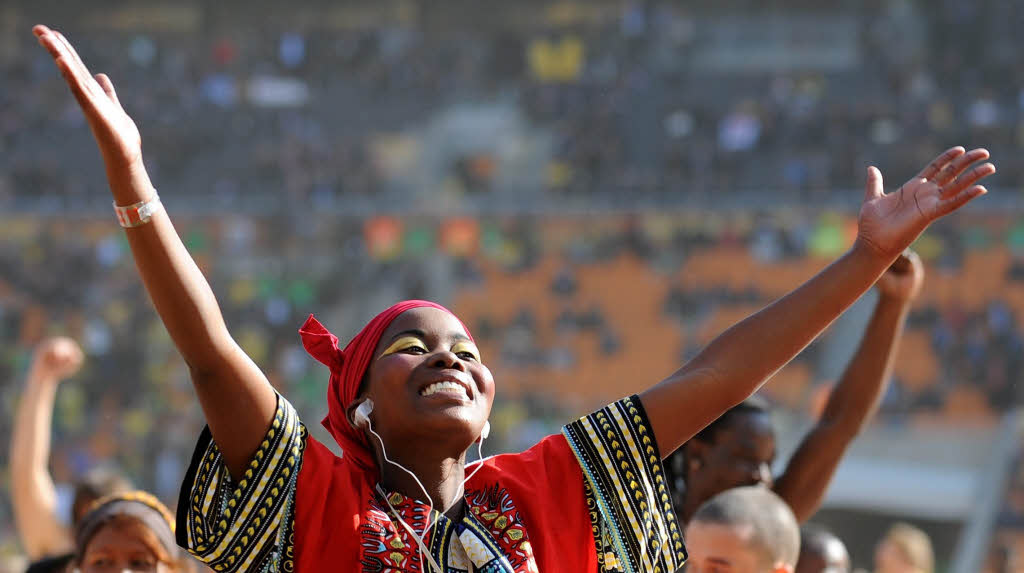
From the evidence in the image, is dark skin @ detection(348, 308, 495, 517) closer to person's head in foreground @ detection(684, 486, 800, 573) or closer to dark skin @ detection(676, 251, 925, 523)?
person's head in foreground @ detection(684, 486, 800, 573)

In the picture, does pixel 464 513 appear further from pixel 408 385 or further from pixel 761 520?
pixel 761 520

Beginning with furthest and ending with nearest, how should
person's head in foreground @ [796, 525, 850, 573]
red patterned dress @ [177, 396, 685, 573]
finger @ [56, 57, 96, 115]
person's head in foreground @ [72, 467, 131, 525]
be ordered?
person's head in foreground @ [72, 467, 131, 525], person's head in foreground @ [796, 525, 850, 573], red patterned dress @ [177, 396, 685, 573], finger @ [56, 57, 96, 115]

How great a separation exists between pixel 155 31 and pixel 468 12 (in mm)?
5419

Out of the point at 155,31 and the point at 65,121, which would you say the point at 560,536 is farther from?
the point at 155,31

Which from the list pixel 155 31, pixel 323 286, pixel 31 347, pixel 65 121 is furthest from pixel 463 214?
pixel 155 31

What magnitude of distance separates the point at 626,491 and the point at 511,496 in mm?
179

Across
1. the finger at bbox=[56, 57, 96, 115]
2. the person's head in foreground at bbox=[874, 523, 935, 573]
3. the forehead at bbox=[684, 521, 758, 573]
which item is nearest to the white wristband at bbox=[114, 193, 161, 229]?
the finger at bbox=[56, 57, 96, 115]

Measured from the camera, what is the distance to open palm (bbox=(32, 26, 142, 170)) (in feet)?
6.35

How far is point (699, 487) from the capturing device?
10.0 ft

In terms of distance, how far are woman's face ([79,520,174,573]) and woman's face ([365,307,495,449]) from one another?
2.92 feet

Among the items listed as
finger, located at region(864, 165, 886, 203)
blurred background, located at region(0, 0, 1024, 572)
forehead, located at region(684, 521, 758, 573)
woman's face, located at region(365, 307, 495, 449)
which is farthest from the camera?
blurred background, located at region(0, 0, 1024, 572)

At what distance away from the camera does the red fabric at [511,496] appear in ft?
6.75

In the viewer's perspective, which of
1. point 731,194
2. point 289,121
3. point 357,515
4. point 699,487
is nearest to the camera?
point 357,515

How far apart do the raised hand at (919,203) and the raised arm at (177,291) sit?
1.02 metres
